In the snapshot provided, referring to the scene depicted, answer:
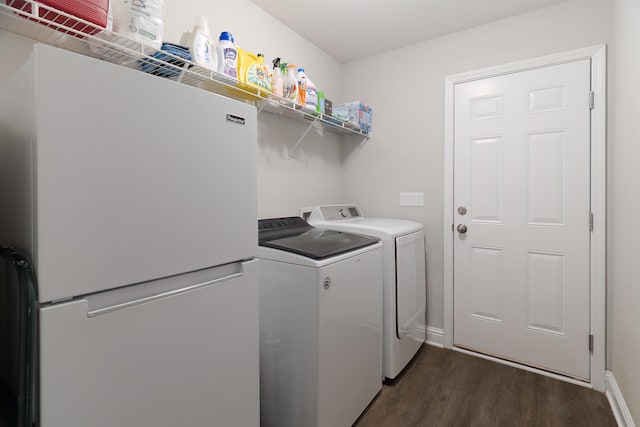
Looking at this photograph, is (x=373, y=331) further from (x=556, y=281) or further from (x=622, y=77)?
(x=622, y=77)

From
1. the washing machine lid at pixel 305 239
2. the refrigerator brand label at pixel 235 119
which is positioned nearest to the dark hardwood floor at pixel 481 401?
the washing machine lid at pixel 305 239

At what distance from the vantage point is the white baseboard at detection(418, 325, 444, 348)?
2539mm

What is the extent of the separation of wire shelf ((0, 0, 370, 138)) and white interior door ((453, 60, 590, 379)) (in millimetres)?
1642

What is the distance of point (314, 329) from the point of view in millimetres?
1394

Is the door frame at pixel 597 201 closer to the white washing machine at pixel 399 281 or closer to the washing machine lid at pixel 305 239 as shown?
the white washing machine at pixel 399 281

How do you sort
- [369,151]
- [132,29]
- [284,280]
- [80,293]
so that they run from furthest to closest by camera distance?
[369,151] → [284,280] → [132,29] → [80,293]

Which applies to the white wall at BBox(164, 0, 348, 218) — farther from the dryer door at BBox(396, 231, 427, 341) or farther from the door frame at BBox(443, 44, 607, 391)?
the door frame at BBox(443, 44, 607, 391)

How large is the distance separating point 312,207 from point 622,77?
6.58ft

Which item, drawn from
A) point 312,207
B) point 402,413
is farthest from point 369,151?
point 402,413

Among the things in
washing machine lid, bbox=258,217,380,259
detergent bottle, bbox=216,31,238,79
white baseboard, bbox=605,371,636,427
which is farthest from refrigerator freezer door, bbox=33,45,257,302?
white baseboard, bbox=605,371,636,427

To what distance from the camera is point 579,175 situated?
2.02 meters

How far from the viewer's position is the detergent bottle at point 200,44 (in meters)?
1.38

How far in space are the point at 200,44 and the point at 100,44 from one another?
38 centimetres

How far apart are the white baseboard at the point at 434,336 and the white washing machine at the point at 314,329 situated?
104cm
